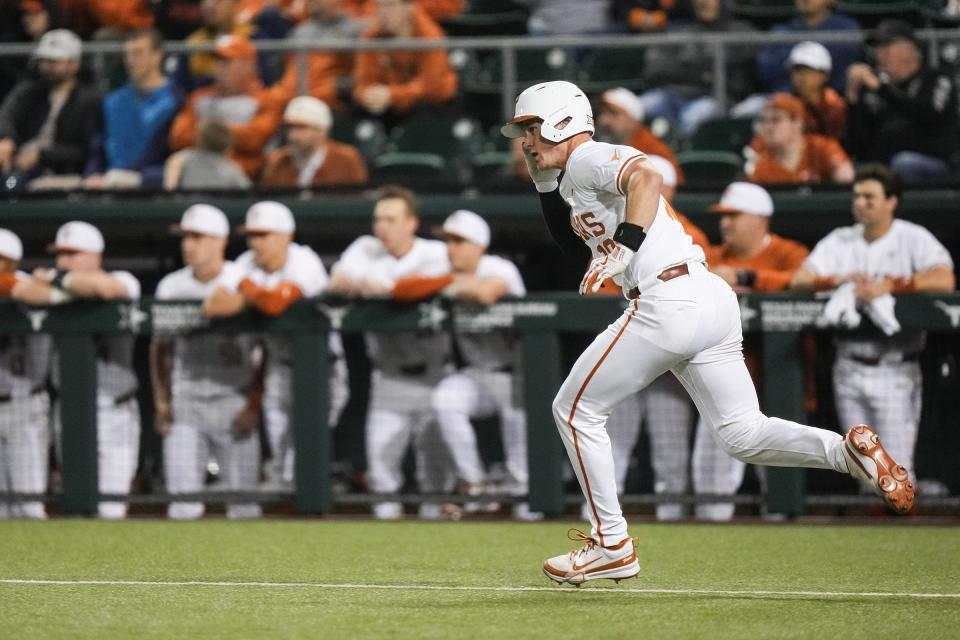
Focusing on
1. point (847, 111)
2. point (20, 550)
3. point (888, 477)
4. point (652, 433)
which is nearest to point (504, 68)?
point (847, 111)

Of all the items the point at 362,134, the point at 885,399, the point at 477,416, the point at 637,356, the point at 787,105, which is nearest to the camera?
the point at 637,356

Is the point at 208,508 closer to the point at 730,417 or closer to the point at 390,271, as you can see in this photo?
the point at 390,271

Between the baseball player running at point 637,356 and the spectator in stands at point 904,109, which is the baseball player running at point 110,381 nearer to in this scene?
the baseball player running at point 637,356

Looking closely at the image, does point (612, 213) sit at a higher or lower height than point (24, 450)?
higher

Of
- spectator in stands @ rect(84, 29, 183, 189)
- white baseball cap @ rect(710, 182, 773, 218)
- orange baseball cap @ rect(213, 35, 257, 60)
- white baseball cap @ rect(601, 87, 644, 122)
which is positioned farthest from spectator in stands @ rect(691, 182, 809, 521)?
spectator in stands @ rect(84, 29, 183, 189)

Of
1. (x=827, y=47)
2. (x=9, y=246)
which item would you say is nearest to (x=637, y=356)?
(x=9, y=246)

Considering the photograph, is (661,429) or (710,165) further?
(710,165)

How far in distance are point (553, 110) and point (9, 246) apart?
4.40m

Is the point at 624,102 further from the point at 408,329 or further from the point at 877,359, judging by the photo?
the point at 877,359

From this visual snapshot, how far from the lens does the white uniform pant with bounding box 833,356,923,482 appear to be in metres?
7.26

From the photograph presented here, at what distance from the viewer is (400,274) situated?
26.4 ft

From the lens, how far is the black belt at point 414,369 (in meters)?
7.79

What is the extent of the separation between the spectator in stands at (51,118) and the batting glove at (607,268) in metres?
6.08

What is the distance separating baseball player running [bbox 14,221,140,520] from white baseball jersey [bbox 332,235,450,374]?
4.20 ft
